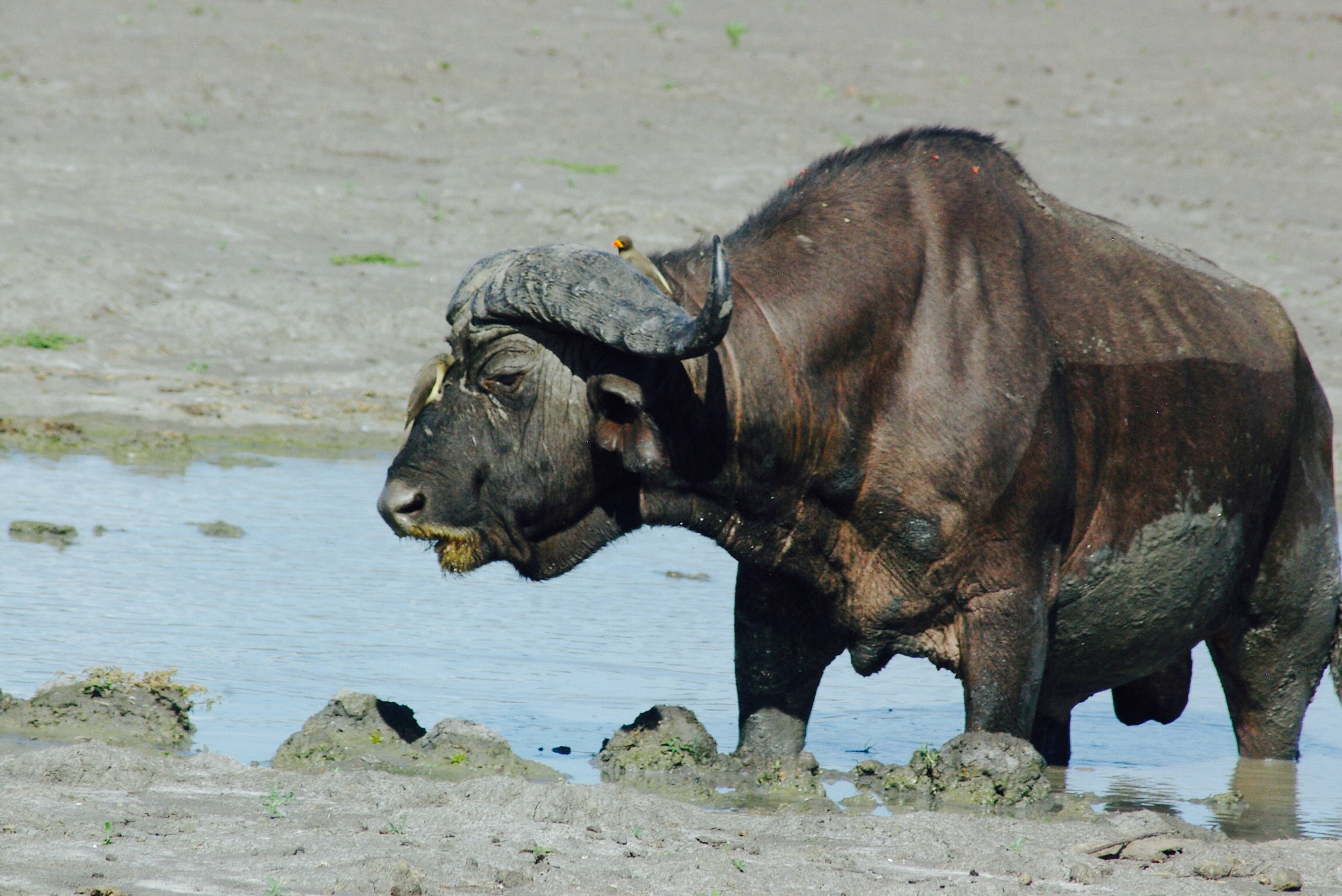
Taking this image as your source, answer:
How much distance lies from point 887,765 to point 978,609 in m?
0.88

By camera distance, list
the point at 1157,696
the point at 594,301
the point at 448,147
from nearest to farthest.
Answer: the point at 594,301 → the point at 1157,696 → the point at 448,147

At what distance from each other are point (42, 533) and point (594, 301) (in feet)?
19.2

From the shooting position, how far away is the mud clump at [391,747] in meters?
5.77

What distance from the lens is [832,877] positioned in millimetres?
4508

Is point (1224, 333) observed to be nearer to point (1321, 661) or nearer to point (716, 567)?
point (1321, 661)

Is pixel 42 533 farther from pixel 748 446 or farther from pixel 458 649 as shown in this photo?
pixel 748 446

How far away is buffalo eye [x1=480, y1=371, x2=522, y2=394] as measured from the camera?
5141mm

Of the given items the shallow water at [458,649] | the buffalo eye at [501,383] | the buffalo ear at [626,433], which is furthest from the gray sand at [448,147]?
the buffalo ear at [626,433]

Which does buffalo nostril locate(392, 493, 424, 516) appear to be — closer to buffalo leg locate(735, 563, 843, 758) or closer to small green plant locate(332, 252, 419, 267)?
buffalo leg locate(735, 563, 843, 758)

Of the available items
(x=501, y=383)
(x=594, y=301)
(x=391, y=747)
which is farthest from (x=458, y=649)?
(x=594, y=301)

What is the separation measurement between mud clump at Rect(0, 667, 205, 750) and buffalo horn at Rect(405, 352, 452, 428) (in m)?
1.67

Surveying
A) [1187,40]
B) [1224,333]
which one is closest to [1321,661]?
[1224,333]

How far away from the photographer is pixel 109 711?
6094mm

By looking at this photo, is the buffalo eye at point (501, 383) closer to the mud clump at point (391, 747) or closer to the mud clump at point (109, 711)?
the mud clump at point (391, 747)
